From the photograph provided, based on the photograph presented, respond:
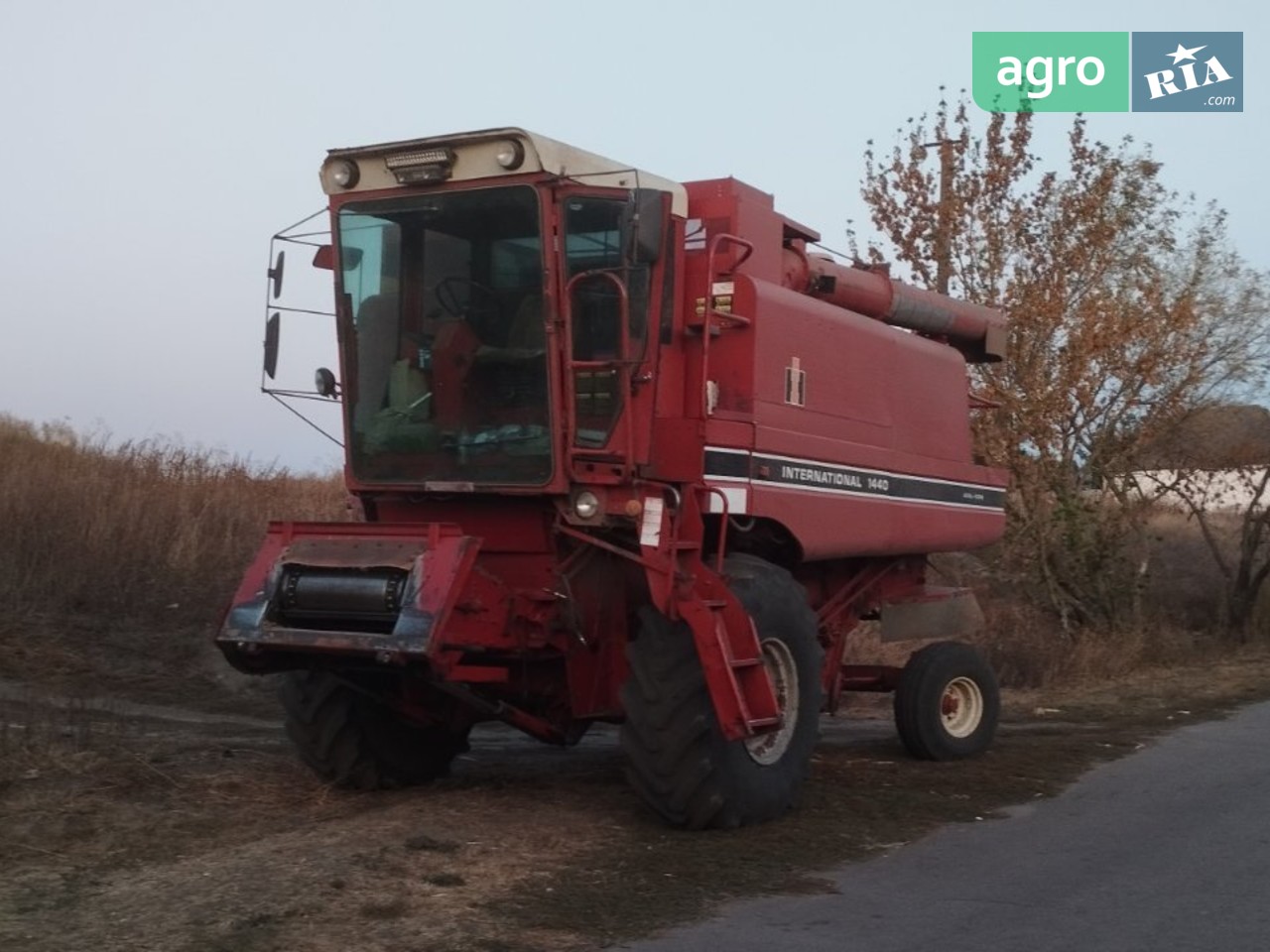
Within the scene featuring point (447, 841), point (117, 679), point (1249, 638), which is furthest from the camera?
point (1249, 638)

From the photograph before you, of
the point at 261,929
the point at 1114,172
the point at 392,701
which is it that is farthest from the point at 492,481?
the point at 1114,172

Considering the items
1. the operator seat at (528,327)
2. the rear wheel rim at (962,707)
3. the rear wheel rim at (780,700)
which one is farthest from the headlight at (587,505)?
the rear wheel rim at (962,707)

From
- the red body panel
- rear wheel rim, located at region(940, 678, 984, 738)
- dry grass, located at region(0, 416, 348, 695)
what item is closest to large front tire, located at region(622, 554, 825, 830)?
the red body panel

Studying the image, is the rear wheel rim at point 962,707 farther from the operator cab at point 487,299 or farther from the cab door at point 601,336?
the operator cab at point 487,299

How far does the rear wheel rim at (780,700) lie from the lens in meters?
8.81

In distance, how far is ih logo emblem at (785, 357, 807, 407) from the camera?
9.43m

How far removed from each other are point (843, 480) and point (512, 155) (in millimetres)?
3008

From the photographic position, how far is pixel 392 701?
912cm

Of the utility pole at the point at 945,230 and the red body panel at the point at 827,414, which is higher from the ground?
the utility pole at the point at 945,230

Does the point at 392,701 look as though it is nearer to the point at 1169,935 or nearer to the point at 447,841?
the point at 447,841

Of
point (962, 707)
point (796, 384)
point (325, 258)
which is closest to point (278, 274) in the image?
point (325, 258)

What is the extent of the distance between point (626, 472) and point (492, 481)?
2.39 feet

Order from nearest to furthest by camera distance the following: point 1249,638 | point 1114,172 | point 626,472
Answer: point 626,472 → point 1114,172 → point 1249,638

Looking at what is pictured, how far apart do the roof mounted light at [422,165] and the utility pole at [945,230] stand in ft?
41.1
